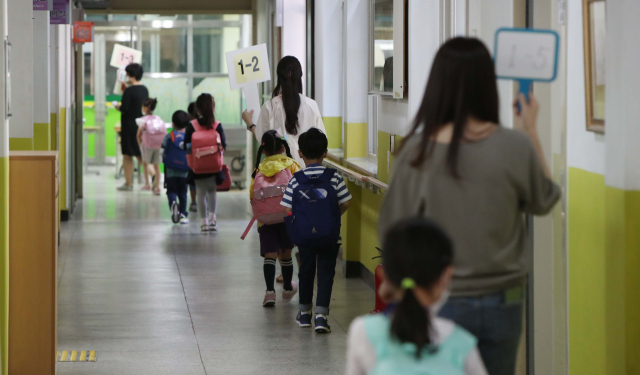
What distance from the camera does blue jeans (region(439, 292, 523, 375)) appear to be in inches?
87.3

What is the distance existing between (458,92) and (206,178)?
288 inches

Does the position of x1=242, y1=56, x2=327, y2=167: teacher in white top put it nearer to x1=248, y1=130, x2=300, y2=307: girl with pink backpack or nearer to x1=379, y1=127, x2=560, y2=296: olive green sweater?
x1=248, y1=130, x2=300, y2=307: girl with pink backpack

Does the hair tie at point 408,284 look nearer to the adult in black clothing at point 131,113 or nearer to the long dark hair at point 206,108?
the long dark hair at point 206,108

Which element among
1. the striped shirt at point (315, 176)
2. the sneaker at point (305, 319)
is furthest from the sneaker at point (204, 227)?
the striped shirt at point (315, 176)

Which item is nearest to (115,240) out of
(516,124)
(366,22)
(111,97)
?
(366,22)

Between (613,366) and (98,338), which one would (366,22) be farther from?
(613,366)

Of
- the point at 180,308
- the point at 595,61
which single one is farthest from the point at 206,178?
the point at 595,61

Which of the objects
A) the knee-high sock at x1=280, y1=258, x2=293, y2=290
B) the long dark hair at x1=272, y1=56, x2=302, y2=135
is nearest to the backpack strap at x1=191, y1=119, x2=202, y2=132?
the long dark hair at x1=272, y1=56, x2=302, y2=135

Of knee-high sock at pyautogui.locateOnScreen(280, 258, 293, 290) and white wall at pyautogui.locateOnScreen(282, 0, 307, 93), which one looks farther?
white wall at pyautogui.locateOnScreen(282, 0, 307, 93)

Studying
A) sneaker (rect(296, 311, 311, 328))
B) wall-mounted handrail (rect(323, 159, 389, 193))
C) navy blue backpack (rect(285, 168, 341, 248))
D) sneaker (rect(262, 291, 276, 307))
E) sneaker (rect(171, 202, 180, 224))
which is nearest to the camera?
navy blue backpack (rect(285, 168, 341, 248))

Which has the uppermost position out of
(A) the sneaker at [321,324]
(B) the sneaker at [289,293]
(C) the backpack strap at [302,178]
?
(C) the backpack strap at [302,178]

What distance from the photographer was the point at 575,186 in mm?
3377

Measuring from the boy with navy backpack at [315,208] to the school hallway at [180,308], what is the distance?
0.46 m

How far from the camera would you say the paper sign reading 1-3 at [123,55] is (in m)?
13.9
